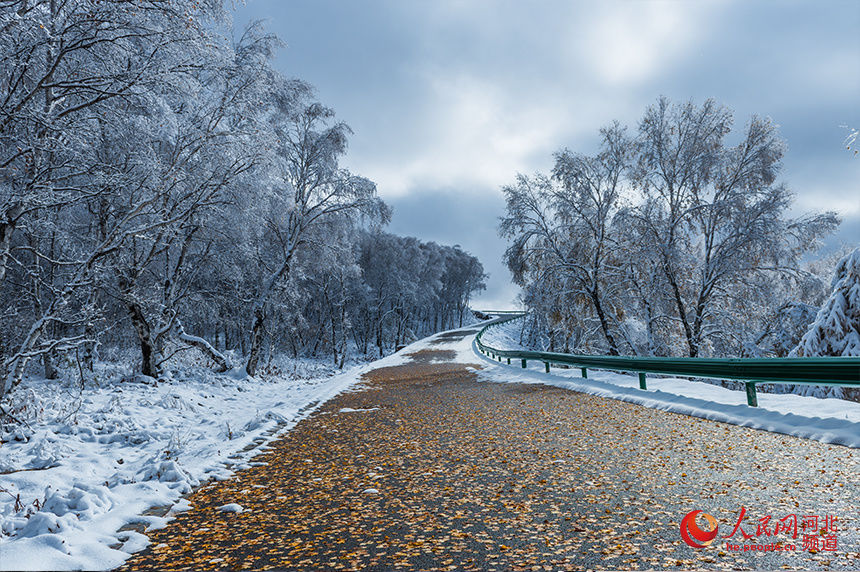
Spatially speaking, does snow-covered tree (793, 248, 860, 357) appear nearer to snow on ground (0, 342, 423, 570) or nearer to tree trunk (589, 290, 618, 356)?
tree trunk (589, 290, 618, 356)

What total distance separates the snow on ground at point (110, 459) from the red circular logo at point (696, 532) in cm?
432

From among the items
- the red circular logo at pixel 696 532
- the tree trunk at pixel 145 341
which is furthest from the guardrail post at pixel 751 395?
the tree trunk at pixel 145 341

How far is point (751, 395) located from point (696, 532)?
566 centimetres

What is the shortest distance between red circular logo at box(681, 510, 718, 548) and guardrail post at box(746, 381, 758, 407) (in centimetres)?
512

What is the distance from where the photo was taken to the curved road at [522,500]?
11.1 feet

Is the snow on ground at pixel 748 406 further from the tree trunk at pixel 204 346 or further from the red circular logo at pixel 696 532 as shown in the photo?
the tree trunk at pixel 204 346

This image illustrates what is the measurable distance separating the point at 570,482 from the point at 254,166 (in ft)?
39.2

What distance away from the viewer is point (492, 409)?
33.4 ft

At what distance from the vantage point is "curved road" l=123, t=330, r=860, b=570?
3.39 meters

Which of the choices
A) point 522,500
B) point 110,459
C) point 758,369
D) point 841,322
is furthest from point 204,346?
point 841,322

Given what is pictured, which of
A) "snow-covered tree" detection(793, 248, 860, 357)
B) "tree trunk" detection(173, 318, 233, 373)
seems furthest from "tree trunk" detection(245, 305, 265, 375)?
"snow-covered tree" detection(793, 248, 860, 357)

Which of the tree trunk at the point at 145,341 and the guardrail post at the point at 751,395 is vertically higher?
the tree trunk at the point at 145,341

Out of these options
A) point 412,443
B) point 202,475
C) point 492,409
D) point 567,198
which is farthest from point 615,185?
point 202,475

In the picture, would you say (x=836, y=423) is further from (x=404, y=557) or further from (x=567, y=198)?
(x=567, y=198)
